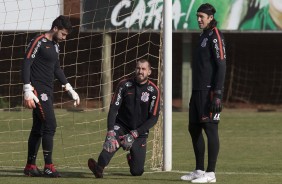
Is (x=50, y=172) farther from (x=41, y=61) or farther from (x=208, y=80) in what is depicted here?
(x=208, y=80)

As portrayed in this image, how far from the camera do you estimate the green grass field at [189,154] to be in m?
10.7

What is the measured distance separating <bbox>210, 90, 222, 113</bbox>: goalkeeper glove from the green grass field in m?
0.85

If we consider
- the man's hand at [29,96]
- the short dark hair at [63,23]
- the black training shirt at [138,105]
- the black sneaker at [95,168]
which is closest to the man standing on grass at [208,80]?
the black training shirt at [138,105]

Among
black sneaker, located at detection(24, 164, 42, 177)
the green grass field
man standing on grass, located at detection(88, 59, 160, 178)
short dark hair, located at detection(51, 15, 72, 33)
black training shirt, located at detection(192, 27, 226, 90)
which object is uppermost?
short dark hair, located at detection(51, 15, 72, 33)

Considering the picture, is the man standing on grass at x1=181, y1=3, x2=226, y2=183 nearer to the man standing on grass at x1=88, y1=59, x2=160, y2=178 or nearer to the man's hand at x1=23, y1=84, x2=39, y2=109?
the man standing on grass at x1=88, y1=59, x2=160, y2=178

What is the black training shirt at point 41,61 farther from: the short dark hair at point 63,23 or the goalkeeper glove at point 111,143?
the goalkeeper glove at point 111,143

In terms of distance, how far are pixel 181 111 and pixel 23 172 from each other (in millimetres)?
14275

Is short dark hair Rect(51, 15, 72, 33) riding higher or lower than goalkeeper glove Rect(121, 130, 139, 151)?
higher

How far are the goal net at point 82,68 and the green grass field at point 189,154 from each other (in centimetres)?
5

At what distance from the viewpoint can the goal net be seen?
46.4 ft

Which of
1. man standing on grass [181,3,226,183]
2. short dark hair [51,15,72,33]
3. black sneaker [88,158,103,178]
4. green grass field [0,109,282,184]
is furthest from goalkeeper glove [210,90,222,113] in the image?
short dark hair [51,15,72,33]

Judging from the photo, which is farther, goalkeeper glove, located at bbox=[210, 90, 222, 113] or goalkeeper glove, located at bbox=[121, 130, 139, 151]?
goalkeeper glove, located at bbox=[121, 130, 139, 151]

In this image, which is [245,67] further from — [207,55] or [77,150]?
[207,55]

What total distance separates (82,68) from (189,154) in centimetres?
1134
